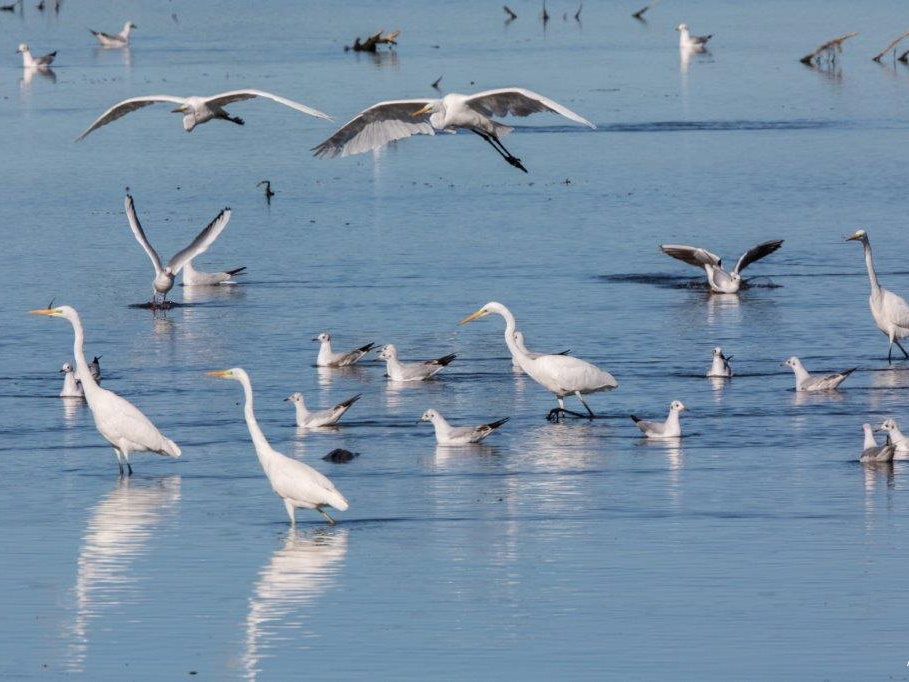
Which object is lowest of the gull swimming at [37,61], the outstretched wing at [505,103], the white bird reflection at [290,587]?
the white bird reflection at [290,587]

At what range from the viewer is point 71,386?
18.2 metres

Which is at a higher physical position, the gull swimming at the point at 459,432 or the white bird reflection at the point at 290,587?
the gull swimming at the point at 459,432

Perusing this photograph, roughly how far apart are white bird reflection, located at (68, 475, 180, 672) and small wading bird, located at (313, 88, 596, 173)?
7074 millimetres

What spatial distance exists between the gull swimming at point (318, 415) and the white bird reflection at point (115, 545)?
2.05 meters

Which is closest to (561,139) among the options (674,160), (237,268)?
(674,160)

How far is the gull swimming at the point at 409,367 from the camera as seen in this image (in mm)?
18781

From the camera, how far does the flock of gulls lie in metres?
14.2

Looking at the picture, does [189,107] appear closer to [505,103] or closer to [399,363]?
[505,103]

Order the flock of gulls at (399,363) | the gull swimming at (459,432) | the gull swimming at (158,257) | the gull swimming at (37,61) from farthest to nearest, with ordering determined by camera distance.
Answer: the gull swimming at (37,61) → the gull swimming at (158,257) → the gull swimming at (459,432) → the flock of gulls at (399,363)

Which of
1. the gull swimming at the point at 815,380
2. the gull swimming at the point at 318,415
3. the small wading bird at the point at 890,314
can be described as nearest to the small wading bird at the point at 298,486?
the gull swimming at the point at 318,415

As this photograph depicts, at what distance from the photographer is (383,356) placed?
18828mm

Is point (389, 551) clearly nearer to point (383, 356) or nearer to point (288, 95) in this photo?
Result: point (383, 356)

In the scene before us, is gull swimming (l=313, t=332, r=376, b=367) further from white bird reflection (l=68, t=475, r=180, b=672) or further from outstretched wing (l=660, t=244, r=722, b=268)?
outstretched wing (l=660, t=244, r=722, b=268)

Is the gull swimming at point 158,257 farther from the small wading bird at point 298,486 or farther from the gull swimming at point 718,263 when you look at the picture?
the small wading bird at point 298,486
